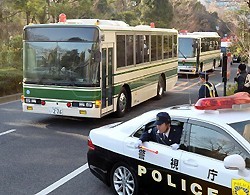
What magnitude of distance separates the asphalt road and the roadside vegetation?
582 centimetres

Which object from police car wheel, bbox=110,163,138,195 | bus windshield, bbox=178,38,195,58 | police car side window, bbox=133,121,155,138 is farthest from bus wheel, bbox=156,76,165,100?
police car side window, bbox=133,121,155,138

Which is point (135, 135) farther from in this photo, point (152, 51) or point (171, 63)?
point (171, 63)

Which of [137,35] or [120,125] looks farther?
[137,35]

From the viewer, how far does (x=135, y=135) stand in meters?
5.74

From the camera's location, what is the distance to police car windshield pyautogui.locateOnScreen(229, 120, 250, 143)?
4.75 metres

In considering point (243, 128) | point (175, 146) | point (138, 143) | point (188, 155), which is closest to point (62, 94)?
point (138, 143)

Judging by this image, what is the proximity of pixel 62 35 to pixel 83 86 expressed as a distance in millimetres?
1405

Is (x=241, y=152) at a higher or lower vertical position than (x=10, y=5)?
lower

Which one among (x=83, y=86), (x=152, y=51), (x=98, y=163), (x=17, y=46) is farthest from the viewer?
(x=17, y=46)

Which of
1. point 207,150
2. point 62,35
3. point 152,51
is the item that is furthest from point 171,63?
point 207,150

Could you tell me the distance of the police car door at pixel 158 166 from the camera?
16.6ft

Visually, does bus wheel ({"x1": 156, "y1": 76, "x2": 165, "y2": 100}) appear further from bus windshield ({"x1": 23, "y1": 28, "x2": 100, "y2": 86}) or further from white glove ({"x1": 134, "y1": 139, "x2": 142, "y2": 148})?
white glove ({"x1": 134, "y1": 139, "x2": 142, "y2": 148})

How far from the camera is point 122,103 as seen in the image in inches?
492

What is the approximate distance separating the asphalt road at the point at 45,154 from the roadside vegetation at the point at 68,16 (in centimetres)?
582
